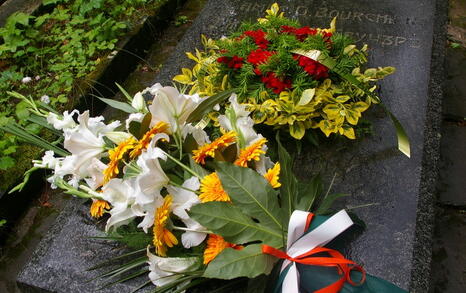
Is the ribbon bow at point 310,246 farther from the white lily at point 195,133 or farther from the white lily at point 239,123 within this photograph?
the white lily at point 195,133

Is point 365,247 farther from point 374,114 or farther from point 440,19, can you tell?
point 440,19

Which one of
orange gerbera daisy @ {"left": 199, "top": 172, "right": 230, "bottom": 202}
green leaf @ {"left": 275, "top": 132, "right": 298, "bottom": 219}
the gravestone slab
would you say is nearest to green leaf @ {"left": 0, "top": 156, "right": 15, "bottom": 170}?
the gravestone slab

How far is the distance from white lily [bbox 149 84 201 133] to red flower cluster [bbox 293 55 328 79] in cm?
53

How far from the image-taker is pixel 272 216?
1.43m

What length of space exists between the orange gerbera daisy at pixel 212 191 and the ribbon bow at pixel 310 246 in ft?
0.70

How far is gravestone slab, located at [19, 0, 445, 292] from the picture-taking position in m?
1.71

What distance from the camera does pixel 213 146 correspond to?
151cm

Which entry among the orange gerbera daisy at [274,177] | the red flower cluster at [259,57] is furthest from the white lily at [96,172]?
the red flower cluster at [259,57]

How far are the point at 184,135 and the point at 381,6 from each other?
161cm

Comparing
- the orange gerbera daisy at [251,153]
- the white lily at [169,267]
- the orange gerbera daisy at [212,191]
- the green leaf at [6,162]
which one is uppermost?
the orange gerbera daisy at [251,153]

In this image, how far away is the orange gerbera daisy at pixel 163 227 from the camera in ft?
4.56

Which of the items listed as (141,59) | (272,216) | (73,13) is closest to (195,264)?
(272,216)

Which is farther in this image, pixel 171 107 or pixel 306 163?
pixel 306 163

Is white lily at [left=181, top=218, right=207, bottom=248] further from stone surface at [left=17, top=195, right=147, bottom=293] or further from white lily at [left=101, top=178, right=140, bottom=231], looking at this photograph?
stone surface at [left=17, top=195, right=147, bottom=293]
